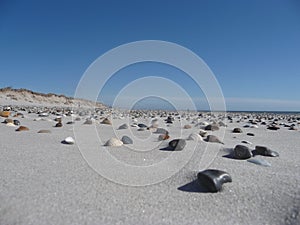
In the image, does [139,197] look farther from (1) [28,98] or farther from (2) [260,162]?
(1) [28,98]

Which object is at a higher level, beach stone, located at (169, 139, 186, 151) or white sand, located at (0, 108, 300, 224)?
beach stone, located at (169, 139, 186, 151)

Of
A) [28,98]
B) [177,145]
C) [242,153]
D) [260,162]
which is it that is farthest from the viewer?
[28,98]

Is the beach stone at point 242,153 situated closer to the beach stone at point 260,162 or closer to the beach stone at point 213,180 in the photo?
the beach stone at point 260,162

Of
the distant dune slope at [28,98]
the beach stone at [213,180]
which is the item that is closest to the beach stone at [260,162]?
the beach stone at [213,180]

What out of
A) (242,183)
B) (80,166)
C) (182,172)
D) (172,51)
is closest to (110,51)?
(172,51)

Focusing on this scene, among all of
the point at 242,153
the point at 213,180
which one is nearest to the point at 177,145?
the point at 242,153

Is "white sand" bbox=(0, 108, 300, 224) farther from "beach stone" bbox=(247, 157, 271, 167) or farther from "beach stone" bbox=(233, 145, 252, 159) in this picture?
"beach stone" bbox=(233, 145, 252, 159)

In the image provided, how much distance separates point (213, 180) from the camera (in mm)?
1306

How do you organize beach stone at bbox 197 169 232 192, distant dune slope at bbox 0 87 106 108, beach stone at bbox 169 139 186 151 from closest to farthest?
beach stone at bbox 197 169 232 192
beach stone at bbox 169 139 186 151
distant dune slope at bbox 0 87 106 108

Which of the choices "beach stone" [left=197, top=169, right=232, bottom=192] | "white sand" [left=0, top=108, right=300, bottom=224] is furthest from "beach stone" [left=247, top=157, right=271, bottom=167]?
"beach stone" [left=197, top=169, right=232, bottom=192]

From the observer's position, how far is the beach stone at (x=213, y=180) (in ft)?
4.25

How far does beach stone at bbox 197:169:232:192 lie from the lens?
1.29 meters

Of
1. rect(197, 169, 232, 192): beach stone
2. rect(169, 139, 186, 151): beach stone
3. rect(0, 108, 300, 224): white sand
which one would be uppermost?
rect(169, 139, 186, 151): beach stone

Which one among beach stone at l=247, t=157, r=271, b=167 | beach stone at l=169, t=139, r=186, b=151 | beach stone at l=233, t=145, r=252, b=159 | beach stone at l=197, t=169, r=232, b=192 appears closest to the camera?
beach stone at l=197, t=169, r=232, b=192
